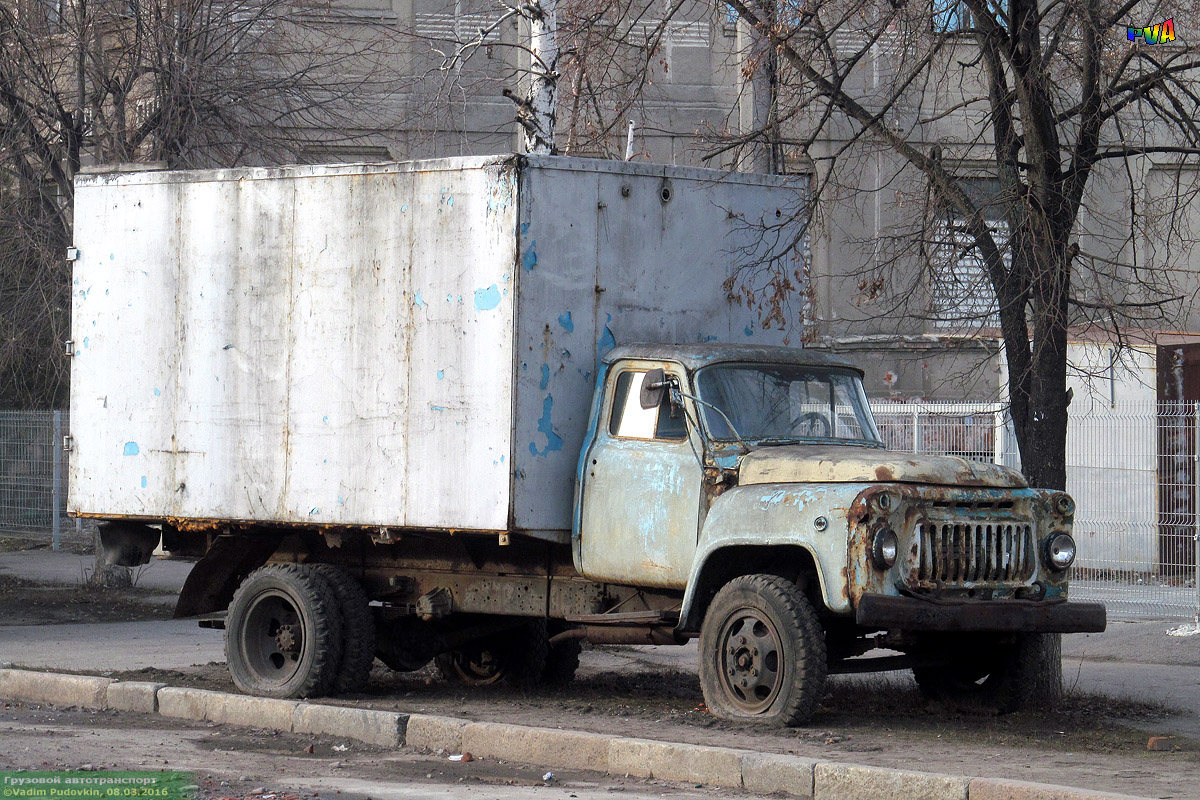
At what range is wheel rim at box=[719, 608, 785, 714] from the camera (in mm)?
7949

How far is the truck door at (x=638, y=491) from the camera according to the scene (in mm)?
8523

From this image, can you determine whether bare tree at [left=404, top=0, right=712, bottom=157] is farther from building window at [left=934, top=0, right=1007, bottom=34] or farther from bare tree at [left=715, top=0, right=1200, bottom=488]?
building window at [left=934, top=0, right=1007, bottom=34]

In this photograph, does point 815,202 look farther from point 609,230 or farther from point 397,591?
point 397,591

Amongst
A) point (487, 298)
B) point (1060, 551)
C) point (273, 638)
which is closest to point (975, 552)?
point (1060, 551)

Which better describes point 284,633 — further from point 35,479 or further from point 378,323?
point 35,479

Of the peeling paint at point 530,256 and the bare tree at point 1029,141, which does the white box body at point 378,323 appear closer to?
the peeling paint at point 530,256

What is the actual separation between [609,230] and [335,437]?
7.23 feet

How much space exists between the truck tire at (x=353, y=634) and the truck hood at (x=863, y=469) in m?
2.88

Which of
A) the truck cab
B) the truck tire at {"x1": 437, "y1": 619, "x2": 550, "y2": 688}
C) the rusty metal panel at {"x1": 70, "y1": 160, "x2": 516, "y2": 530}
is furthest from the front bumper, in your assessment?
the truck tire at {"x1": 437, "y1": 619, "x2": 550, "y2": 688}

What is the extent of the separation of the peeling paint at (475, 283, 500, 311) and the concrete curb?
2439mm

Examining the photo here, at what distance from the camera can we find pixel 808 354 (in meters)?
9.22

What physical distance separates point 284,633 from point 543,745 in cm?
262

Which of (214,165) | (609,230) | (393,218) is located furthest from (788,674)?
(214,165)

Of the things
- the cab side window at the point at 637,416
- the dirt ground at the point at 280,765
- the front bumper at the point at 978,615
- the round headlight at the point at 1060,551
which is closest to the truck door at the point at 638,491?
the cab side window at the point at 637,416
